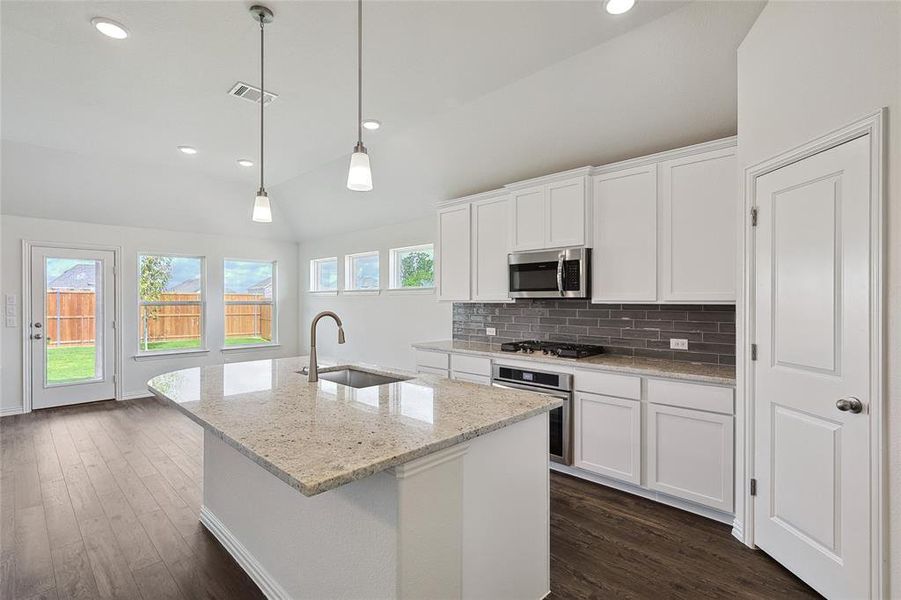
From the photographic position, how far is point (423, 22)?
236 centimetres

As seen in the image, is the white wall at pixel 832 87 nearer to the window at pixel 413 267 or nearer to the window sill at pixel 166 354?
the window at pixel 413 267

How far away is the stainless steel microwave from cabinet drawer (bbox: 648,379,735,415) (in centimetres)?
89

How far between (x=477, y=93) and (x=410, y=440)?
2693mm

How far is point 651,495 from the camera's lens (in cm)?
287

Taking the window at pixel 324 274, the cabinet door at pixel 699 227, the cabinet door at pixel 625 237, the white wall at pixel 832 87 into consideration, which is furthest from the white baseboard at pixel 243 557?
the window at pixel 324 274

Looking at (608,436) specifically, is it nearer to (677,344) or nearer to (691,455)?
(691,455)

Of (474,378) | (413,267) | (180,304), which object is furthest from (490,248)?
(180,304)

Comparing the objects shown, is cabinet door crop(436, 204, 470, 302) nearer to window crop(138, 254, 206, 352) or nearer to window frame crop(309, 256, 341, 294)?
window frame crop(309, 256, 341, 294)

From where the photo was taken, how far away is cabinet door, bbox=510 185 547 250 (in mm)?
3598

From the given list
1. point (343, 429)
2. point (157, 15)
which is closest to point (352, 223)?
point (157, 15)

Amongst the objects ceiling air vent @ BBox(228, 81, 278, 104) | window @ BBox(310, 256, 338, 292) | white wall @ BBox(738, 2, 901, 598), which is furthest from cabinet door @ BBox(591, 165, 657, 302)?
window @ BBox(310, 256, 338, 292)

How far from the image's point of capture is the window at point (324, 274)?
678 cm

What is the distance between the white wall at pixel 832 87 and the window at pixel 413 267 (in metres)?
3.43

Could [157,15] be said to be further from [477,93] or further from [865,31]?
[865,31]
